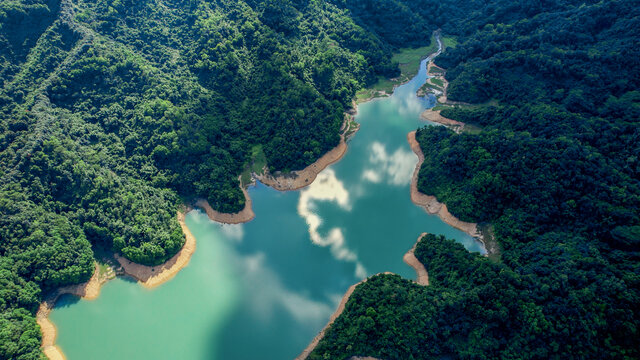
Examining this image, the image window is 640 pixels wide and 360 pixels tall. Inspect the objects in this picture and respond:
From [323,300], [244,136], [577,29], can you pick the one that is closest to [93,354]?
[323,300]

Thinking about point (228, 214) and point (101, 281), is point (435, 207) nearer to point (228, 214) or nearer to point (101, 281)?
point (228, 214)

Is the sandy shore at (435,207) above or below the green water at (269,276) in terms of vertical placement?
above

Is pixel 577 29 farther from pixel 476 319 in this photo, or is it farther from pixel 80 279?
pixel 80 279

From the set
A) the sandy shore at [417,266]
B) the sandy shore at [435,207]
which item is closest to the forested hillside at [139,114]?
the sandy shore at [435,207]

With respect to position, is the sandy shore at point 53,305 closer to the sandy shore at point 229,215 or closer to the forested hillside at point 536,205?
the sandy shore at point 229,215

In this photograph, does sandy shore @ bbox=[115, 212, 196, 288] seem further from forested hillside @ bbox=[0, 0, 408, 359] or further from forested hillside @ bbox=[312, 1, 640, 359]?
forested hillside @ bbox=[312, 1, 640, 359]

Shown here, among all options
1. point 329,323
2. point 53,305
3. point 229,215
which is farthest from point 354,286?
point 53,305

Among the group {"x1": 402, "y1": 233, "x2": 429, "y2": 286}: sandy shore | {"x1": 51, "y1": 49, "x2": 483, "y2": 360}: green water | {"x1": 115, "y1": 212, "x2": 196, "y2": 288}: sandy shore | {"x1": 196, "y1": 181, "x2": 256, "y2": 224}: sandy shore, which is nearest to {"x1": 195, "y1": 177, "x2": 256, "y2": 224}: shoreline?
{"x1": 196, "y1": 181, "x2": 256, "y2": 224}: sandy shore
